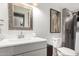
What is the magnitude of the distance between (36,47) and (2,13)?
33.2 inches

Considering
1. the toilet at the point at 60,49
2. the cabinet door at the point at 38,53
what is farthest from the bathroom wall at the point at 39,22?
the cabinet door at the point at 38,53

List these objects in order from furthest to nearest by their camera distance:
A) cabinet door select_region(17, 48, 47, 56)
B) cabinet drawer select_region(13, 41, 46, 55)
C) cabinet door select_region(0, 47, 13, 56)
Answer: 1. cabinet door select_region(17, 48, 47, 56)
2. cabinet drawer select_region(13, 41, 46, 55)
3. cabinet door select_region(0, 47, 13, 56)

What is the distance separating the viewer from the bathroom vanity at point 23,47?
42.2 inches

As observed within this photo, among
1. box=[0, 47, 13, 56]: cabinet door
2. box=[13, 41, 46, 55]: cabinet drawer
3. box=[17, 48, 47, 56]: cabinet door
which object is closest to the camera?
box=[0, 47, 13, 56]: cabinet door

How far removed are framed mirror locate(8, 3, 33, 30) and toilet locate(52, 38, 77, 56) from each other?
544 millimetres

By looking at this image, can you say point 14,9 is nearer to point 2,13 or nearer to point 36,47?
point 2,13

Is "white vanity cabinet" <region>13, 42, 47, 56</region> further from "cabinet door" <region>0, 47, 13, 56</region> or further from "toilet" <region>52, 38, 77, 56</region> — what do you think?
"toilet" <region>52, 38, 77, 56</region>

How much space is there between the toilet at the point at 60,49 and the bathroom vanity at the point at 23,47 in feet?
0.64

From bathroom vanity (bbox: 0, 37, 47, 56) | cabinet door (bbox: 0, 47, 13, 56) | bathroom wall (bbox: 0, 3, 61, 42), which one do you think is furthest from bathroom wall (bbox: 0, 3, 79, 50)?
cabinet door (bbox: 0, 47, 13, 56)

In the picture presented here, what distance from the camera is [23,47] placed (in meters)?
1.22

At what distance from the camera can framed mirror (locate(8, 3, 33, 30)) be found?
54.2 inches

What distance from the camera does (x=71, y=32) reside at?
1379mm

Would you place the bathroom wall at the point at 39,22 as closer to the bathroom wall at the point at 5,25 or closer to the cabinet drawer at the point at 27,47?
the bathroom wall at the point at 5,25

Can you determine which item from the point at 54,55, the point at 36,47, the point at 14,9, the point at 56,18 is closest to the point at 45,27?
the point at 56,18
